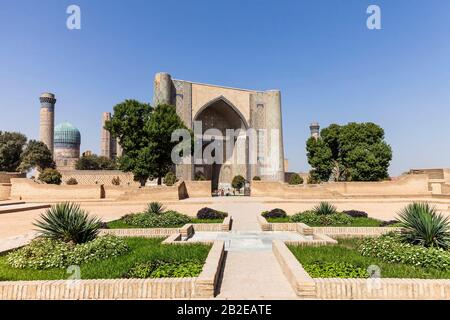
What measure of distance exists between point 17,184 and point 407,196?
35.7 metres

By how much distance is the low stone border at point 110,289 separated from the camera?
471cm

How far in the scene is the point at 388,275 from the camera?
551 centimetres

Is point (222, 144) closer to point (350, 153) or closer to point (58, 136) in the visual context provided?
point (350, 153)

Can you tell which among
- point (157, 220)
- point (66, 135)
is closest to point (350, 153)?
point (157, 220)

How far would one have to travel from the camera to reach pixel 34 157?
50281 millimetres

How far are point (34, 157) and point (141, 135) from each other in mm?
31415

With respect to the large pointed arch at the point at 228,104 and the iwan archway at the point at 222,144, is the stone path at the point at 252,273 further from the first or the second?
the iwan archway at the point at 222,144

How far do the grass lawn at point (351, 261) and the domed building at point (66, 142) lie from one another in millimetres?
89263

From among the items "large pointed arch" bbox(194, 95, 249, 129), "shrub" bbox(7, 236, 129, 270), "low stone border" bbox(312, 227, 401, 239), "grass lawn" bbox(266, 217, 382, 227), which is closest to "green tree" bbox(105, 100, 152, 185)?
"large pointed arch" bbox(194, 95, 249, 129)

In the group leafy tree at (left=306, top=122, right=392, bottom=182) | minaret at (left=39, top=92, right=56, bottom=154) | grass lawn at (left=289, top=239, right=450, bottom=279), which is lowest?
grass lawn at (left=289, top=239, right=450, bottom=279)

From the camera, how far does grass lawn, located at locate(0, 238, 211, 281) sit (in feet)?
18.5

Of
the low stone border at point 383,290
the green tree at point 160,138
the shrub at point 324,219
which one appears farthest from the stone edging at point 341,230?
the green tree at point 160,138

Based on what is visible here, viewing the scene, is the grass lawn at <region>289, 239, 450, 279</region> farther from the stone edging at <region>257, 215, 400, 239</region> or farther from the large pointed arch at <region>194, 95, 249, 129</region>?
the large pointed arch at <region>194, 95, 249, 129</region>

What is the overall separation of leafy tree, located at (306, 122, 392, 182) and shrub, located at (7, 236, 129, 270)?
3213 cm
